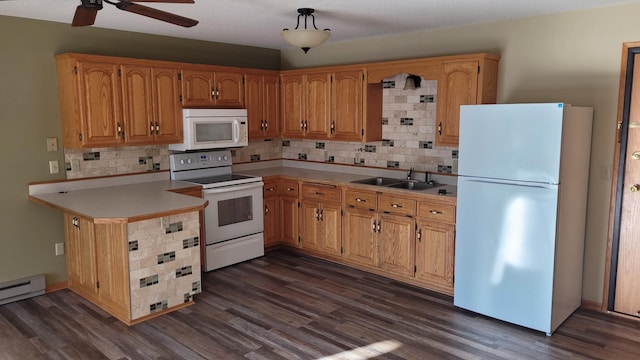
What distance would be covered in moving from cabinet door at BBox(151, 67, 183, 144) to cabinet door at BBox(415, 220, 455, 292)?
2498 mm

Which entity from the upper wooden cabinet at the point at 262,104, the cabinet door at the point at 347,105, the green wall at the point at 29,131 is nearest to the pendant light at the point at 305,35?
the cabinet door at the point at 347,105

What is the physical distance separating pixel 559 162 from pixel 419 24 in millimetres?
1875

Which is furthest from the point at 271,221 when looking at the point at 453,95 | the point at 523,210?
the point at 523,210

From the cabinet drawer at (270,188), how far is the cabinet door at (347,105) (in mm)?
847

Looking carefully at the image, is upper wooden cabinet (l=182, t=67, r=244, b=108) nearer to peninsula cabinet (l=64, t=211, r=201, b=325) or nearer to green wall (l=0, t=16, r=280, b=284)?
green wall (l=0, t=16, r=280, b=284)

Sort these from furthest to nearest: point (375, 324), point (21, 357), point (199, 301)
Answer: point (199, 301)
point (375, 324)
point (21, 357)

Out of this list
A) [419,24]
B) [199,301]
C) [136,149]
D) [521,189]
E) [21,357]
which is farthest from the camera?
[136,149]

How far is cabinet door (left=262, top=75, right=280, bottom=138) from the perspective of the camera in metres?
5.63

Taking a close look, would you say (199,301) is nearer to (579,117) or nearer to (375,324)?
(375,324)

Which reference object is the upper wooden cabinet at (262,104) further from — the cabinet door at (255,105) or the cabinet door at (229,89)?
the cabinet door at (229,89)

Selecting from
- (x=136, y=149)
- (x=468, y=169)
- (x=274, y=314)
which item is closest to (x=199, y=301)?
(x=274, y=314)

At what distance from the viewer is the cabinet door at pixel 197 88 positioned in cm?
485

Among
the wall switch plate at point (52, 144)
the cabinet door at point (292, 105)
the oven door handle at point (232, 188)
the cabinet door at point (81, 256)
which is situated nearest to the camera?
the cabinet door at point (81, 256)

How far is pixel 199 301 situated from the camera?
4133 mm
